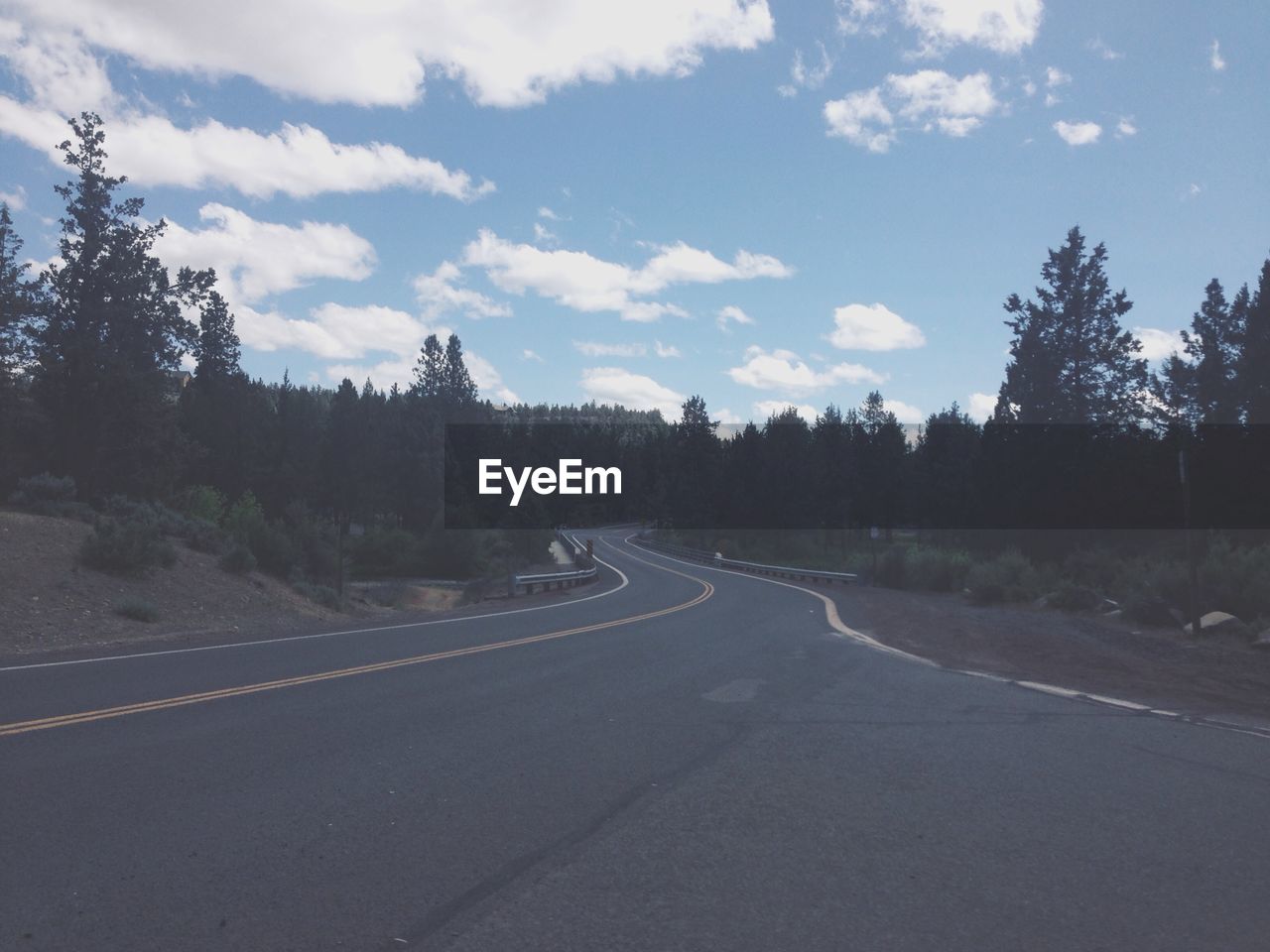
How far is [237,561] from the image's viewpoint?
1095 inches

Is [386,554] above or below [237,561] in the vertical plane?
below

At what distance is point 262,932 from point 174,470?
3638cm

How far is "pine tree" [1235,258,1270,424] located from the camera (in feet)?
159

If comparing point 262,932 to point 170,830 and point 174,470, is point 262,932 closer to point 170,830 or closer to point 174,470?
point 170,830

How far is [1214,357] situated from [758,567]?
26122 mm

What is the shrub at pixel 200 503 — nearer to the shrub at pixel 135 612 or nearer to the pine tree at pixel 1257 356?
the shrub at pixel 135 612

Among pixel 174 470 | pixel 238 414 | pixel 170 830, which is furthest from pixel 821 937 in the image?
pixel 238 414

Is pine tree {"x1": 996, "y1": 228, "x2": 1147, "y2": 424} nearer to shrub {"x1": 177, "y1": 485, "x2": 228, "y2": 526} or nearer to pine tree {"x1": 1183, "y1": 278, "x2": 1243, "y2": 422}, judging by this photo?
pine tree {"x1": 1183, "y1": 278, "x2": 1243, "y2": 422}

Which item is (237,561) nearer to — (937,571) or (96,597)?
(96,597)

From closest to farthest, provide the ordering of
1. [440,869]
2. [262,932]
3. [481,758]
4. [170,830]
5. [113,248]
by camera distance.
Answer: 1. [262,932]
2. [440,869]
3. [170,830]
4. [481,758]
5. [113,248]

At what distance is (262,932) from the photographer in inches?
194
